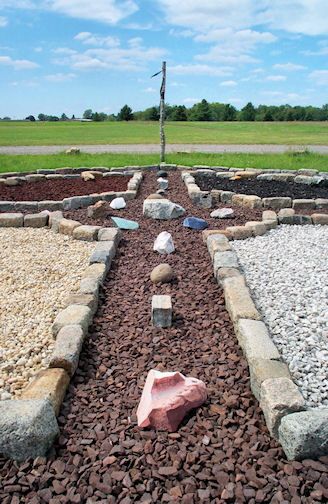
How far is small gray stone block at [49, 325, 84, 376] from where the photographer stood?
10.1ft

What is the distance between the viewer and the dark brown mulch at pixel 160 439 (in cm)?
218

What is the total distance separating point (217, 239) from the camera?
570cm

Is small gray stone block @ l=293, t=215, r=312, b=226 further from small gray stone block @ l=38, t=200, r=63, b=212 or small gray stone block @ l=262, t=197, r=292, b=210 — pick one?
small gray stone block @ l=38, t=200, r=63, b=212

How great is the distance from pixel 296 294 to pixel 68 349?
7.26 feet

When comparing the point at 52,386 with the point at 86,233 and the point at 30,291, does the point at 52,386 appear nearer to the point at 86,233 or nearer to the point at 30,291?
the point at 30,291

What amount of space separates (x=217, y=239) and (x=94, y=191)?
4502 mm

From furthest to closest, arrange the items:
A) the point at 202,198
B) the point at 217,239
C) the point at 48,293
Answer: the point at 202,198
the point at 217,239
the point at 48,293

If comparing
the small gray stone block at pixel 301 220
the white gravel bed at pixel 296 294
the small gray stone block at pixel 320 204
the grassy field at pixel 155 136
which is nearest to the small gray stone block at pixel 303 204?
the small gray stone block at pixel 320 204

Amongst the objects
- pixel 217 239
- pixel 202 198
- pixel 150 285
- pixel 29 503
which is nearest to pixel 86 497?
pixel 29 503

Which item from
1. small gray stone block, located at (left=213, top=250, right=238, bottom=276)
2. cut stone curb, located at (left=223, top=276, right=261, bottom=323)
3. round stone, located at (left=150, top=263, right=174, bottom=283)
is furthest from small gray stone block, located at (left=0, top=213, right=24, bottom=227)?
cut stone curb, located at (left=223, top=276, right=261, bottom=323)

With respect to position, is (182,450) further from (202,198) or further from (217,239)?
(202,198)

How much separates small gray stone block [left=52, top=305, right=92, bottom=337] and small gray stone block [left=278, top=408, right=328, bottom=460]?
5.78ft

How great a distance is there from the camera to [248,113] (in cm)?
5509

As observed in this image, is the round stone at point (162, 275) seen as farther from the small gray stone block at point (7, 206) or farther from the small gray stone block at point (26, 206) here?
the small gray stone block at point (7, 206)
